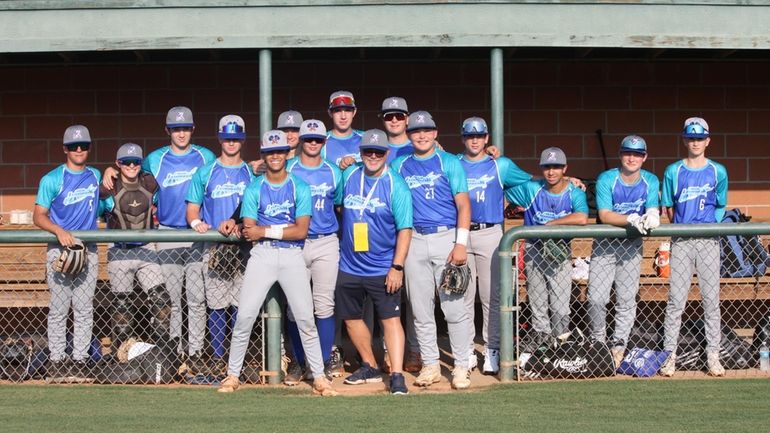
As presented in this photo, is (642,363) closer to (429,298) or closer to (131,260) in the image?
(429,298)

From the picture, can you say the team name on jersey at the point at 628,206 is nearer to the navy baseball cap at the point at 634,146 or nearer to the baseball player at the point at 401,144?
the navy baseball cap at the point at 634,146

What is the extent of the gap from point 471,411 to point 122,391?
7.46 feet

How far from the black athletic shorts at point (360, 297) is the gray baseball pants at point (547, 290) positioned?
41.6 inches

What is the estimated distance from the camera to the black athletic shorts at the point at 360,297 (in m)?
7.42

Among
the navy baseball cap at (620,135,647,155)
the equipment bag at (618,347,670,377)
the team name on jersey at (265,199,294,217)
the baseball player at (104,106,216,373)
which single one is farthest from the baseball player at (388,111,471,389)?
the baseball player at (104,106,216,373)

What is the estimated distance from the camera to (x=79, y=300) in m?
7.68

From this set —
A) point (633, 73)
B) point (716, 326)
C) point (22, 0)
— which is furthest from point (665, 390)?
point (22, 0)

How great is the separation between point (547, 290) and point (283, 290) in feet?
6.18

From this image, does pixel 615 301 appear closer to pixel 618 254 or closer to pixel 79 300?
pixel 618 254

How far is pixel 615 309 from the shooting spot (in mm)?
7969

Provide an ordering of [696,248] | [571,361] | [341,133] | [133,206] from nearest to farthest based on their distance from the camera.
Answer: [571,361]
[696,248]
[133,206]
[341,133]

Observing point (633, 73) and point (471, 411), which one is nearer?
point (471, 411)

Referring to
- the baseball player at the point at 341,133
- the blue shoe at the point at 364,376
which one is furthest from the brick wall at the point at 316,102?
the blue shoe at the point at 364,376

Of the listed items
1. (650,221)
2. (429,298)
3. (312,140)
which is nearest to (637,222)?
(650,221)
